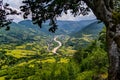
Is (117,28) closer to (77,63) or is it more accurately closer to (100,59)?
(100,59)

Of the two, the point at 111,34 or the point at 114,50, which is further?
the point at 111,34

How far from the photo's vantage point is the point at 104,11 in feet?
59.4

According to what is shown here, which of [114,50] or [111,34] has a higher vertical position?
[111,34]

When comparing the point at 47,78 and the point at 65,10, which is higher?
the point at 65,10

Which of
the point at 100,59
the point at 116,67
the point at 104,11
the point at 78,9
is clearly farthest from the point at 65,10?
the point at 100,59

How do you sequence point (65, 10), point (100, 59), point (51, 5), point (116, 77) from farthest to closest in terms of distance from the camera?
1. point (100, 59)
2. point (65, 10)
3. point (51, 5)
4. point (116, 77)

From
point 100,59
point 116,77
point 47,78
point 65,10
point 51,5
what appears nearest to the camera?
point 116,77

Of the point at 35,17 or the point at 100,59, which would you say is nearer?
the point at 35,17

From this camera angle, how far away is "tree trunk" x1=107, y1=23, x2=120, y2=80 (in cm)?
1719

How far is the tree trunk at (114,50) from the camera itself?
56.4ft

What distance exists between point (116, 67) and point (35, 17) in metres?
7.90

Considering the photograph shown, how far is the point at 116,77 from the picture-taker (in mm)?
17062

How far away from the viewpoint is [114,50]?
57.3 ft

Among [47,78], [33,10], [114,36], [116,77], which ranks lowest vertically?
[47,78]
